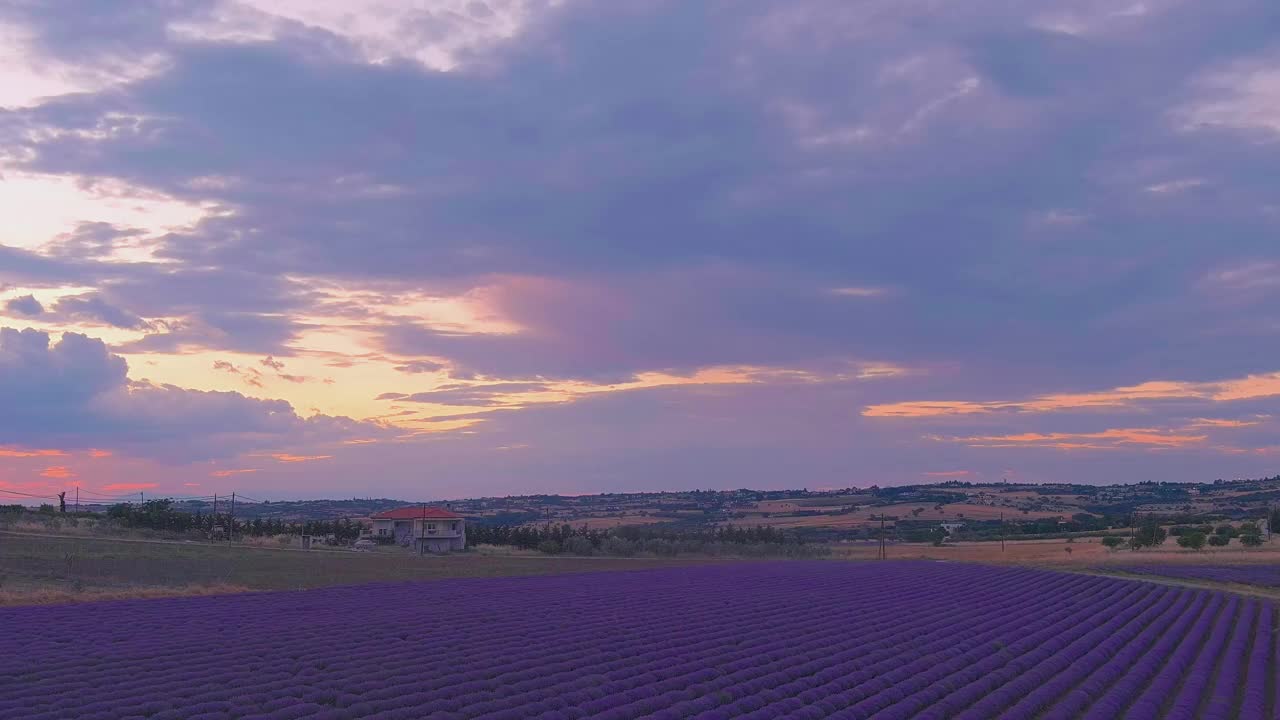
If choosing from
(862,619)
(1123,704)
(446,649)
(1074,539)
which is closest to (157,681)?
(446,649)

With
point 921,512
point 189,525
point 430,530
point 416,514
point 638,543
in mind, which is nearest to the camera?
point 430,530

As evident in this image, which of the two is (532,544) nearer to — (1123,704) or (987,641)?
(987,641)

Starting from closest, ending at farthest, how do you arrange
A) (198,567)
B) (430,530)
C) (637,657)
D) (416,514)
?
(637,657) < (198,567) < (430,530) < (416,514)

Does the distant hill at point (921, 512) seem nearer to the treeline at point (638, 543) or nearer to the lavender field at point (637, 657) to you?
the treeline at point (638, 543)

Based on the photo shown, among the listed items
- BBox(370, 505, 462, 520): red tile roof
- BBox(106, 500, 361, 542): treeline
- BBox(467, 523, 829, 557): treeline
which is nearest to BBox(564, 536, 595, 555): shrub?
BBox(467, 523, 829, 557): treeline

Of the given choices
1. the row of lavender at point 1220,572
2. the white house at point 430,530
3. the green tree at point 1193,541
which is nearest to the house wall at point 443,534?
the white house at point 430,530

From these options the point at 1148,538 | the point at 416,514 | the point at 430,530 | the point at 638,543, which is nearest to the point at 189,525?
the point at 416,514

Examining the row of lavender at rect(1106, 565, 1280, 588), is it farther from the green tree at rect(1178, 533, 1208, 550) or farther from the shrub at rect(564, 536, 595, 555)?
the shrub at rect(564, 536, 595, 555)

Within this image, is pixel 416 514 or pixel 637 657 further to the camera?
pixel 416 514

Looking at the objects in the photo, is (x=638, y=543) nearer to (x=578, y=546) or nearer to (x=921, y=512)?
(x=578, y=546)
